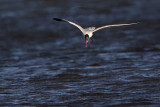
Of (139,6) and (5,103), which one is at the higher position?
(139,6)

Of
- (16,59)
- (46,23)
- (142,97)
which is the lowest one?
(142,97)

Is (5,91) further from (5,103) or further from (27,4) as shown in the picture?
(27,4)

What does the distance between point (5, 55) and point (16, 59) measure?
0.82 meters

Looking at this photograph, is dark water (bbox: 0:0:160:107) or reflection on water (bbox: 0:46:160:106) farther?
dark water (bbox: 0:0:160:107)

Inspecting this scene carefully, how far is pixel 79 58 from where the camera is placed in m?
12.9

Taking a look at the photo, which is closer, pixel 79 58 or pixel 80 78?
pixel 80 78

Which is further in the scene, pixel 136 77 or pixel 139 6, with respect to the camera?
pixel 139 6

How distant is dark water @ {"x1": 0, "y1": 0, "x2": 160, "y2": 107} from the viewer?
30.2 feet

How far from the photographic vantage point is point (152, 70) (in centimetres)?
1109

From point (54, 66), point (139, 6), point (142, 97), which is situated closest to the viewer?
point (142, 97)

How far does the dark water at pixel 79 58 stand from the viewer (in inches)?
363

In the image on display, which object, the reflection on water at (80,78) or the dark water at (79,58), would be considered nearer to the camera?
the reflection on water at (80,78)

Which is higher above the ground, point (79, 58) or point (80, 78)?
Answer: point (79, 58)

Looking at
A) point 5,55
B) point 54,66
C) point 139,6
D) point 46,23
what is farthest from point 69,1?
point 54,66
